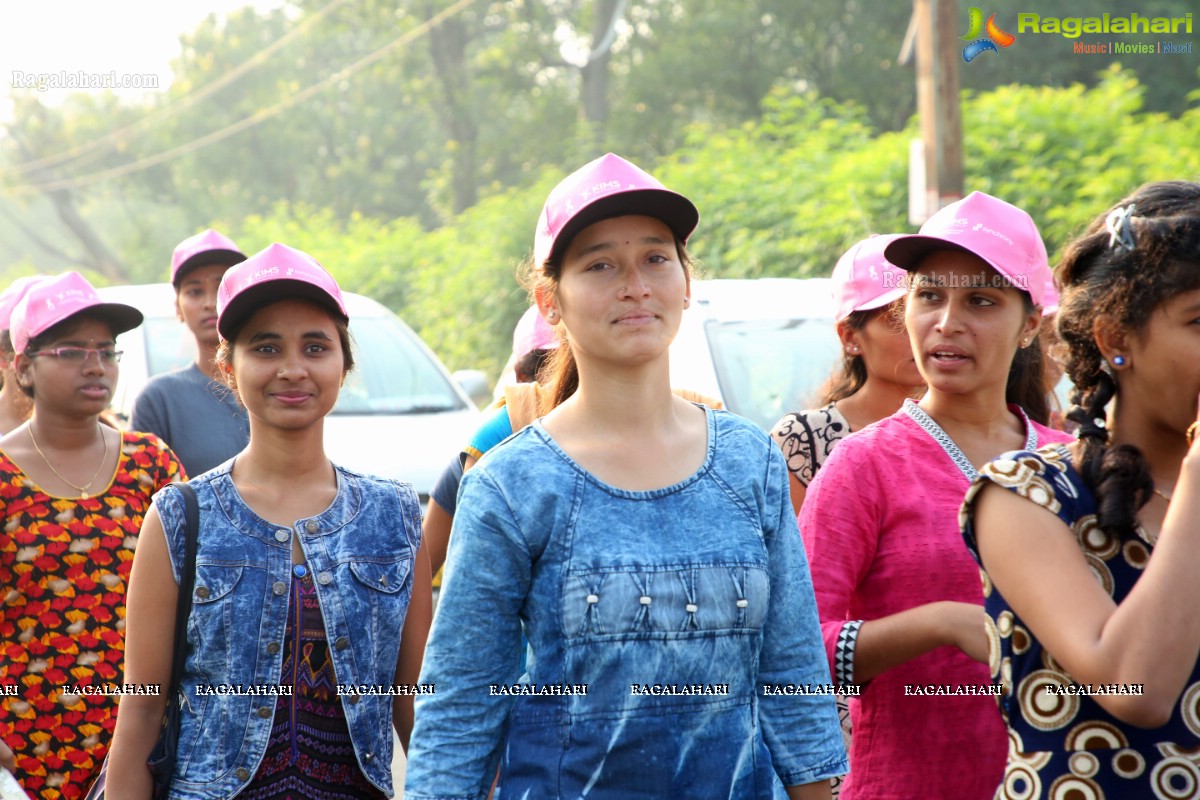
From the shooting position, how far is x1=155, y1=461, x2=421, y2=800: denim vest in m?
3.08

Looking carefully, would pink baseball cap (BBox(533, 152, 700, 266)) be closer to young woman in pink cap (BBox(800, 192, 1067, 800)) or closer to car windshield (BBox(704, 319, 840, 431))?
young woman in pink cap (BBox(800, 192, 1067, 800))

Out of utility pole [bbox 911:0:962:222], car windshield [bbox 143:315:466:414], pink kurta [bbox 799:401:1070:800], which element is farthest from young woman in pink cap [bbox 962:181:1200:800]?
utility pole [bbox 911:0:962:222]

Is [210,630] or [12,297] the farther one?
[12,297]

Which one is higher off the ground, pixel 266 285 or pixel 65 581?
pixel 266 285

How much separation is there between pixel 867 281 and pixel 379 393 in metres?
5.66

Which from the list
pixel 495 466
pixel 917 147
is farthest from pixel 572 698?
pixel 917 147

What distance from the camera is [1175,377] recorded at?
7.48ft

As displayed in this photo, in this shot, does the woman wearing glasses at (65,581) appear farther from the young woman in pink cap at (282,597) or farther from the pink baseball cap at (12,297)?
the pink baseball cap at (12,297)

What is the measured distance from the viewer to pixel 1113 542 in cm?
229

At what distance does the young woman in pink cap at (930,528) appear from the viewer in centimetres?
297

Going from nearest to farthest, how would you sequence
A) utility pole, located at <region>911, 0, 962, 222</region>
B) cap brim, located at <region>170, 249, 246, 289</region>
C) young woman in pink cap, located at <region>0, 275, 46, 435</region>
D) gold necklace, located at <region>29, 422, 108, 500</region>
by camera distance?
gold necklace, located at <region>29, 422, 108, 500</region>, young woman in pink cap, located at <region>0, 275, 46, 435</region>, cap brim, located at <region>170, 249, 246, 289</region>, utility pole, located at <region>911, 0, 962, 222</region>

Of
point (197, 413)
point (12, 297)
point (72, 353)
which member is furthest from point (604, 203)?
point (12, 297)

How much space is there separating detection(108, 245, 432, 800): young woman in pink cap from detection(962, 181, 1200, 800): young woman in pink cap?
151 centimetres

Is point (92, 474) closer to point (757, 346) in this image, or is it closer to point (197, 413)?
point (197, 413)
